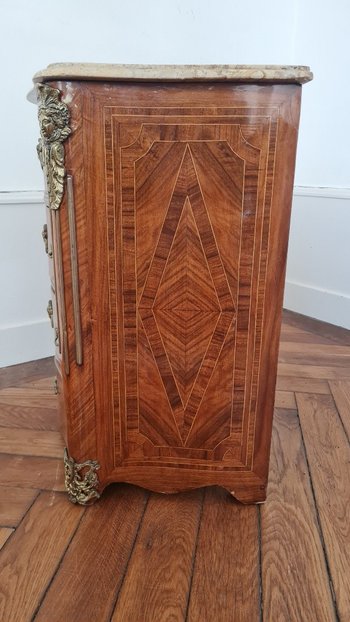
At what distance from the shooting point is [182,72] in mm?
807

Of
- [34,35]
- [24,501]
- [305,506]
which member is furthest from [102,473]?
[34,35]

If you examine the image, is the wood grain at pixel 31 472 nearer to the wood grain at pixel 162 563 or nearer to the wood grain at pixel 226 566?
the wood grain at pixel 162 563

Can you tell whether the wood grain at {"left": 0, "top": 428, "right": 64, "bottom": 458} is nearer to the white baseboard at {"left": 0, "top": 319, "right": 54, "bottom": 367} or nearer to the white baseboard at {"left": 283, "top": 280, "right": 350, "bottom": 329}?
the white baseboard at {"left": 0, "top": 319, "right": 54, "bottom": 367}

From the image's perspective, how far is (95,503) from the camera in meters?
1.06

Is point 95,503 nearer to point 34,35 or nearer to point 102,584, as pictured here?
point 102,584

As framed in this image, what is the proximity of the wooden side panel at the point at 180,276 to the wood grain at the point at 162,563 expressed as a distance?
5 centimetres

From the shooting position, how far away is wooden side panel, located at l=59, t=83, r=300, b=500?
844mm

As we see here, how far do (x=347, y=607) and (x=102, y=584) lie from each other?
0.41 m

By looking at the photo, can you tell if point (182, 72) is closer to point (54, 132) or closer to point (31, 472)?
point (54, 132)

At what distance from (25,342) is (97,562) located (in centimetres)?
105

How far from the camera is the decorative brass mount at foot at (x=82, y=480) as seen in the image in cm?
103

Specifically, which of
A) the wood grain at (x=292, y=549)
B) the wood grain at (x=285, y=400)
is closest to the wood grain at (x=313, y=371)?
the wood grain at (x=285, y=400)

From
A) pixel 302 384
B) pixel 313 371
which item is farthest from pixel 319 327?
pixel 302 384

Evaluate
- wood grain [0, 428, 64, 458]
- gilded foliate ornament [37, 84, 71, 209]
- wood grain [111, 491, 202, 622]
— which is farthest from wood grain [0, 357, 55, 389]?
gilded foliate ornament [37, 84, 71, 209]
